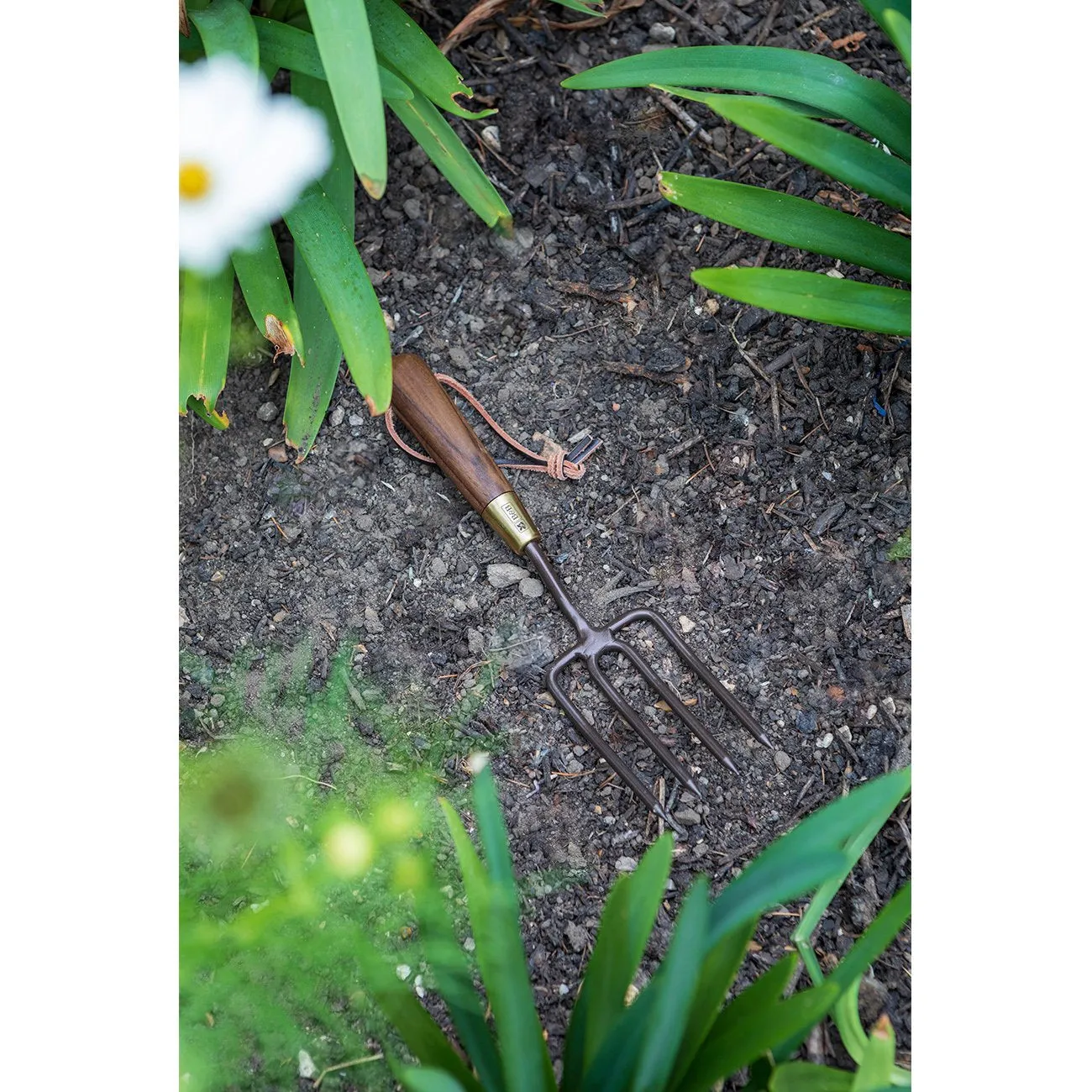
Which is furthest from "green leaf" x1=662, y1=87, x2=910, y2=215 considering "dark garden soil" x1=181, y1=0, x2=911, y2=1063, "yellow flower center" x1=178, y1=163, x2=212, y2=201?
"yellow flower center" x1=178, y1=163, x2=212, y2=201

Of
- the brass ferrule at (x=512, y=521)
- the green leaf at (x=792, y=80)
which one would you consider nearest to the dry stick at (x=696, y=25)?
the green leaf at (x=792, y=80)

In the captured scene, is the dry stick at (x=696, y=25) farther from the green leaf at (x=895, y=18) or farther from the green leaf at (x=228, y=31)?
the green leaf at (x=228, y=31)

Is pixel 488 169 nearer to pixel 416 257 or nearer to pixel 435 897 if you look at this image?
pixel 416 257

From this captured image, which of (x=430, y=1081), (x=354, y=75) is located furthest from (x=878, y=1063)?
(x=354, y=75)

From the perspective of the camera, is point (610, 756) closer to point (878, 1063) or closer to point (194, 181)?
point (878, 1063)
